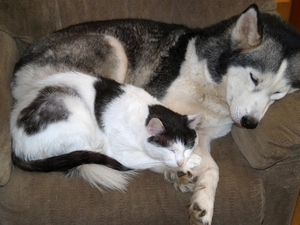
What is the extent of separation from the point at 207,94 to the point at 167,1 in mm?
803

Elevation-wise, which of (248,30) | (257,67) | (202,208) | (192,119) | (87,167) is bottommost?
(202,208)

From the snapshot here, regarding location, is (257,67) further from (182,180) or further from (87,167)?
(87,167)

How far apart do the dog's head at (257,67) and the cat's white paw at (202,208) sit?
1.48ft

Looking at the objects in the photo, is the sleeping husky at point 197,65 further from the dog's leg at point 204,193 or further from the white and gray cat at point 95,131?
the white and gray cat at point 95,131

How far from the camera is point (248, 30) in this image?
2186 millimetres

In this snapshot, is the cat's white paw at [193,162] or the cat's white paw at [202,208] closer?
the cat's white paw at [202,208]

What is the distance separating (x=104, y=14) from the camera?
2.77 meters

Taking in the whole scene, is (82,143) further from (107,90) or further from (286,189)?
(286,189)

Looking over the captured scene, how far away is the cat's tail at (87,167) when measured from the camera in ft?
6.41

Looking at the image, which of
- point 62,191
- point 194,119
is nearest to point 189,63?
point 194,119

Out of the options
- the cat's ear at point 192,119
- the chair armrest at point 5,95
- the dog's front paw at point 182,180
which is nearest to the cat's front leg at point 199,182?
the dog's front paw at point 182,180

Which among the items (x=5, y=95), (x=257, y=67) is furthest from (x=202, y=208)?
(x=5, y=95)

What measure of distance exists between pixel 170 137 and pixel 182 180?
0.23m

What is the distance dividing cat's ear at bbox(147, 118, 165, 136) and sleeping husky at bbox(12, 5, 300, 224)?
248 mm
